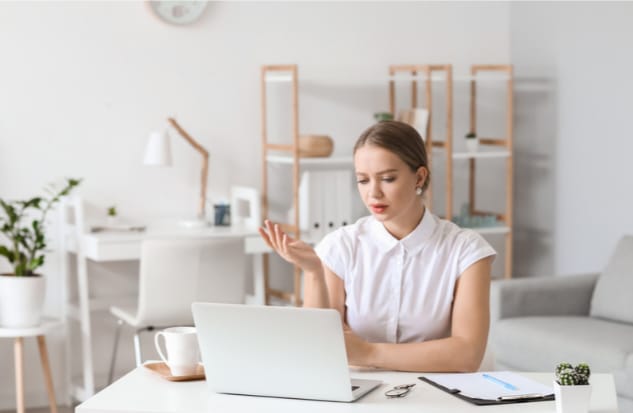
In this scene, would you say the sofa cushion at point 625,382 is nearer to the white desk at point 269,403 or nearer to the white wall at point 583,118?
the white wall at point 583,118

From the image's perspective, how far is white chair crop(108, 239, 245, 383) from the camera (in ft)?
12.9

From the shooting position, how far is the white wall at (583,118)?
4586 millimetres

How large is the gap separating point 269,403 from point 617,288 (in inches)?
102

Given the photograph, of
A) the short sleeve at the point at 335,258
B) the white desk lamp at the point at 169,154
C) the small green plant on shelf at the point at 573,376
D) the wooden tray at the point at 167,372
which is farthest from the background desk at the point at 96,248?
the small green plant on shelf at the point at 573,376

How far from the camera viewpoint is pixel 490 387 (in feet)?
6.51

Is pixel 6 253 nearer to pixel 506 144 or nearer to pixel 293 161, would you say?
pixel 293 161

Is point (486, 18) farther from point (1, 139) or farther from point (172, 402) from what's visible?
point (172, 402)

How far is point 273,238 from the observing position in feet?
6.94

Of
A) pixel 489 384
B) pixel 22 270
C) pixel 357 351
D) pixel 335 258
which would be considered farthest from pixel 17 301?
pixel 489 384

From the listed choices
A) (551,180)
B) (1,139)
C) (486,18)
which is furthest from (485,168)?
(1,139)

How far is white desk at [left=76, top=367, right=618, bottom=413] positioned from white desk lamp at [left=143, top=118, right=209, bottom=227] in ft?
8.14

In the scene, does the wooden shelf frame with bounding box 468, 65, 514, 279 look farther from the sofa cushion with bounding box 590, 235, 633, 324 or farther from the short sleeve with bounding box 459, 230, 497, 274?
the short sleeve with bounding box 459, 230, 497, 274

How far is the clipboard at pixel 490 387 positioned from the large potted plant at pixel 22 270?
232 centimetres

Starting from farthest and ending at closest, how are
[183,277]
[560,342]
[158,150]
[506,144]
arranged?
[506,144]
[158,150]
[183,277]
[560,342]
